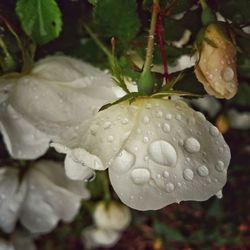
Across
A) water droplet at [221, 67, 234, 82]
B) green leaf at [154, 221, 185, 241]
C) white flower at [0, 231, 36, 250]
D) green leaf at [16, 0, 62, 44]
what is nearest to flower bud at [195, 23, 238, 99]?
water droplet at [221, 67, 234, 82]

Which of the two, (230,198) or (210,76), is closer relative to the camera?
(210,76)

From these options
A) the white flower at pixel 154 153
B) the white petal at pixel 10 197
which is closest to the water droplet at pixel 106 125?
the white flower at pixel 154 153

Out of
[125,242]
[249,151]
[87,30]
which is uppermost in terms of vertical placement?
[87,30]

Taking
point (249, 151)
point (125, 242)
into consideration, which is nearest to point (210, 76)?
point (249, 151)

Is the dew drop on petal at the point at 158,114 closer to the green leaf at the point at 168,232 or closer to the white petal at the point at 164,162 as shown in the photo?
the white petal at the point at 164,162

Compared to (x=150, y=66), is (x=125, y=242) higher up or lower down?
lower down

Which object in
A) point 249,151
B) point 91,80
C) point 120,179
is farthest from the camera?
point 249,151

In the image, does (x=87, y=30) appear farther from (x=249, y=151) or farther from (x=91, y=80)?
(x=249, y=151)

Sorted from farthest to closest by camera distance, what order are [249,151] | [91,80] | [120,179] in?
[249,151] → [91,80] → [120,179]
